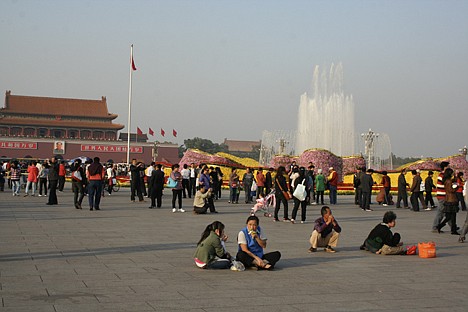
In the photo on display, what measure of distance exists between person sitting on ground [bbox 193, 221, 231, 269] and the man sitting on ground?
7.10 m

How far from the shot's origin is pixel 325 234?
8.79m

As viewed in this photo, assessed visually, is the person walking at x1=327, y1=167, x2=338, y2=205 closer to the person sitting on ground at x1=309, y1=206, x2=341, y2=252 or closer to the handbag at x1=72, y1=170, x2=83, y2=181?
the handbag at x1=72, y1=170, x2=83, y2=181

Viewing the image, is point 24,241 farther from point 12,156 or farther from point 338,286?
point 12,156

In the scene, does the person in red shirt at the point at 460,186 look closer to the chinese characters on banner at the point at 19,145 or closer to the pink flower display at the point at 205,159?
the pink flower display at the point at 205,159

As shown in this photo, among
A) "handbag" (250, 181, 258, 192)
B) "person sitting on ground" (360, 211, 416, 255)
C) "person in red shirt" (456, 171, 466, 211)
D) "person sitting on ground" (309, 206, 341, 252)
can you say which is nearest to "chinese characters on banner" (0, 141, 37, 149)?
"handbag" (250, 181, 258, 192)

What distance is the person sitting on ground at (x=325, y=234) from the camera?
8.73 meters

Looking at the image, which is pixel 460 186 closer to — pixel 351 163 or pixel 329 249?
pixel 329 249

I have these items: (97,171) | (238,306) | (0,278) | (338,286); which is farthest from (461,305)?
(97,171)

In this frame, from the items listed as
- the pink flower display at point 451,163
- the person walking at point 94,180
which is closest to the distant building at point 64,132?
the pink flower display at point 451,163

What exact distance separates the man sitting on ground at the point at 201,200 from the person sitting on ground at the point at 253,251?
6.95 meters

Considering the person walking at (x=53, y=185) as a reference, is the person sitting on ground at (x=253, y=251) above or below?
below

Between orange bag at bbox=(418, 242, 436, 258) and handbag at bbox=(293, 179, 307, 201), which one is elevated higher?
handbag at bbox=(293, 179, 307, 201)

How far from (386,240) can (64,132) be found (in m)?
57.7

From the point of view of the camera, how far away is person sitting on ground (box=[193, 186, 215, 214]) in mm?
14414
